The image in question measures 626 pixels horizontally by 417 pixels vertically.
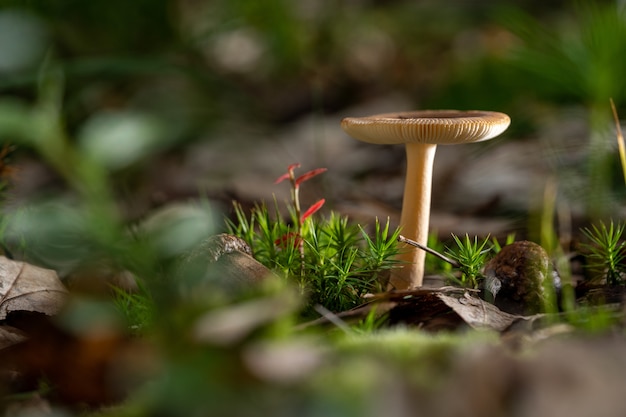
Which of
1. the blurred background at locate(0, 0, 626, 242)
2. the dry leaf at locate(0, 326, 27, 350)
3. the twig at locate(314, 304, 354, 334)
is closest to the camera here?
the twig at locate(314, 304, 354, 334)

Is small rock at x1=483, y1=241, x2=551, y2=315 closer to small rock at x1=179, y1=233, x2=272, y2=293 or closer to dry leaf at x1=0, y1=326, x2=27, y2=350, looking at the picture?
small rock at x1=179, y1=233, x2=272, y2=293

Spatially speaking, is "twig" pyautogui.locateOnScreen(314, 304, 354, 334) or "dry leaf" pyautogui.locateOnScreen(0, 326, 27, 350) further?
"dry leaf" pyautogui.locateOnScreen(0, 326, 27, 350)

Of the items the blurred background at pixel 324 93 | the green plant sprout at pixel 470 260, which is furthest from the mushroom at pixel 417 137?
the blurred background at pixel 324 93

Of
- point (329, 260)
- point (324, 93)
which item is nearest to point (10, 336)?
point (329, 260)

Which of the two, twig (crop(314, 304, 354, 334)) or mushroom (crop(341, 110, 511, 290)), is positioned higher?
mushroom (crop(341, 110, 511, 290))

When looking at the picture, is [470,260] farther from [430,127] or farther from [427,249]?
[430,127]

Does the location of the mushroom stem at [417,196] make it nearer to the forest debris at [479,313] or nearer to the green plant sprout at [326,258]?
the green plant sprout at [326,258]

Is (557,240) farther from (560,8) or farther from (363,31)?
(560,8)

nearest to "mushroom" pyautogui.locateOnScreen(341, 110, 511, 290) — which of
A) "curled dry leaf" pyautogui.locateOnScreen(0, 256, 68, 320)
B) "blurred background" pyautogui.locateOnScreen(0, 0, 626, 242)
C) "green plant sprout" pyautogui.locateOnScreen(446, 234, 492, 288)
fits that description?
"green plant sprout" pyautogui.locateOnScreen(446, 234, 492, 288)
